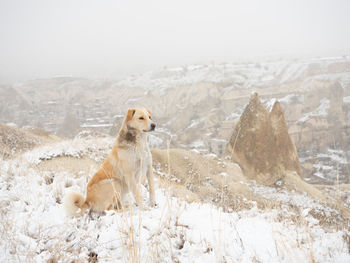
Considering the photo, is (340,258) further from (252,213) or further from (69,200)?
(69,200)

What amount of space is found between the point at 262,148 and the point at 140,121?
1402 cm

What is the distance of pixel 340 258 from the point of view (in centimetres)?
190

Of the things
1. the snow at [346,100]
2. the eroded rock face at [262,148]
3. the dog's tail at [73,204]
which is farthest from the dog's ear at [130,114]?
the snow at [346,100]

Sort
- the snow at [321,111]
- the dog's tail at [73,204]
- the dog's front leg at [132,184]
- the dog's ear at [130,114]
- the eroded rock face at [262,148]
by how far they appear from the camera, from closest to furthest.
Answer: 1. the dog's tail at [73,204]
2. the dog's front leg at [132,184]
3. the dog's ear at [130,114]
4. the eroded rock face at [262,148]
5. the snow at [321,111]

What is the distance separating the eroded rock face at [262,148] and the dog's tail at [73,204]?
13070mm

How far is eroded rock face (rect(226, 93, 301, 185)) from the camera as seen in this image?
50.6 ft

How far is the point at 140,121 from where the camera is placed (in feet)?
11.9

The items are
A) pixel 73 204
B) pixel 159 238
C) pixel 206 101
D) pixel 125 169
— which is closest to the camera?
pixel 159 238

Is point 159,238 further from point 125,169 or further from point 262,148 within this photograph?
point 262,148

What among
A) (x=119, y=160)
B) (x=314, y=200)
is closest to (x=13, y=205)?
(x=119, y=160)

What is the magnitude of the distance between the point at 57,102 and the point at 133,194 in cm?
17083

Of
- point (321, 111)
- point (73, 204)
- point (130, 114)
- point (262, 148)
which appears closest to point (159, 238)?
point (73, 204)

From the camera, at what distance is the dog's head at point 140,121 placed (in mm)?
3598

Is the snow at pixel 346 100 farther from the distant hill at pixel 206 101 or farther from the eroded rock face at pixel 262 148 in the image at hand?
the eroded rock face at pixel 262 148
